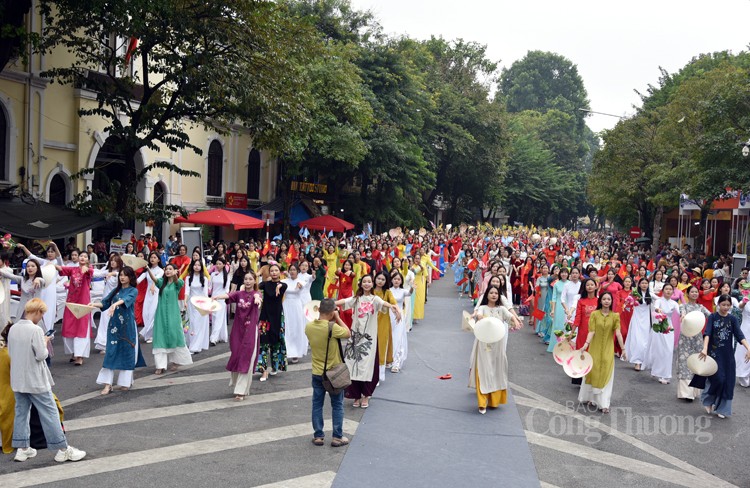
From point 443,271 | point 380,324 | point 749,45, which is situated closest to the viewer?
point 380,324

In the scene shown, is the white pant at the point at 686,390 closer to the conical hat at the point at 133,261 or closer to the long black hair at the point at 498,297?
the long black hair at the point at 498,297

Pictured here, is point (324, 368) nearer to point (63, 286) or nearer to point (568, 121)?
point (63, 286)

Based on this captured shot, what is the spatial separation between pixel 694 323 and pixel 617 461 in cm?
320

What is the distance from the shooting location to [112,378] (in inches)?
367

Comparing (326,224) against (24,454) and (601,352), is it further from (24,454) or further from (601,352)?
(24,454)

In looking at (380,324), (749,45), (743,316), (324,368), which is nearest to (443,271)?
(749,45)

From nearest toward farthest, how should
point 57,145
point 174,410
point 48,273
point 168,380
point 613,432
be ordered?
point 613,432 → point 174,410 → point 168,380 → point 48,273 → point 57,145

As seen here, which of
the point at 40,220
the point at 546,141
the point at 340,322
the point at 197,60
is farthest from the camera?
the point at 546,141

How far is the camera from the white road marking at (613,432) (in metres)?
6.98

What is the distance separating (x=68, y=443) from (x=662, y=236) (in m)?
49.9

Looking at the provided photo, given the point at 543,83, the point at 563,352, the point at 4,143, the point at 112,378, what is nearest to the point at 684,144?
the point at 563,352

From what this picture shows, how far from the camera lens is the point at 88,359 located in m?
11.4

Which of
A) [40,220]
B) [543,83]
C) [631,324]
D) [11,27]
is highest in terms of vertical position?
[543,83]

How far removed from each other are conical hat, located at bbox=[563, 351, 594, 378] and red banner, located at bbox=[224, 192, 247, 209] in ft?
78.7
